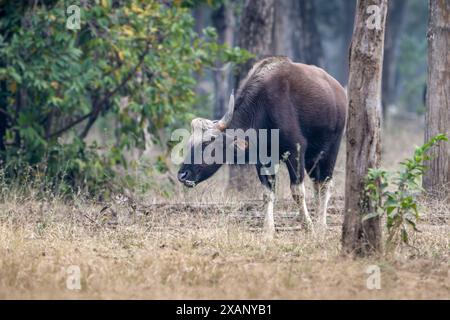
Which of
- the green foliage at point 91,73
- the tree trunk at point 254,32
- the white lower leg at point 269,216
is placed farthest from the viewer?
the tree trunk at point 254,32

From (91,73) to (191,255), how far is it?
5.26 meters

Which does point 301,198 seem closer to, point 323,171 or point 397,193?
point 323,171

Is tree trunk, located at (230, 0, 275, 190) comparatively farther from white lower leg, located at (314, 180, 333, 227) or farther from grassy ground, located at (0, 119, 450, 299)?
grassy ground, located at (0, 119, 450, 299)

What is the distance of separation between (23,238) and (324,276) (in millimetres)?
3385

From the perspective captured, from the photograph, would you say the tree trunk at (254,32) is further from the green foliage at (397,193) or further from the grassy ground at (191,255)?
the green foliage at (397,193)

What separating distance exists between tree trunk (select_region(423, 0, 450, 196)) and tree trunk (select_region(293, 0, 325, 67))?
16297 mm

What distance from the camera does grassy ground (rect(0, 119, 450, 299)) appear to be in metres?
7.53

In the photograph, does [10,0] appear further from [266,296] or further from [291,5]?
[291,5]

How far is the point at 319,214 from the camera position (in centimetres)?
1062

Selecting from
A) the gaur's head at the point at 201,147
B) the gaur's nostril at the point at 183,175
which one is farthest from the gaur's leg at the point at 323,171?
the gaur's nostril at the point at 183,175

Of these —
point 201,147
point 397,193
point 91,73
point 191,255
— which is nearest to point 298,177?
point 201,147

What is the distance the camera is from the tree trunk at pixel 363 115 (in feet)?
27.4

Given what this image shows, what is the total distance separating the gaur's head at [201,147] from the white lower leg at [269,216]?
2.89 feet

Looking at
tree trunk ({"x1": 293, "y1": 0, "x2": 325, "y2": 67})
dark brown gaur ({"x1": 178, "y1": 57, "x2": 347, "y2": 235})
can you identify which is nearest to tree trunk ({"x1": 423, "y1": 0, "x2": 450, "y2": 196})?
dark brown gaur ({"x1": 178, "y1": 57, "x2": 347, "y2": 235})
